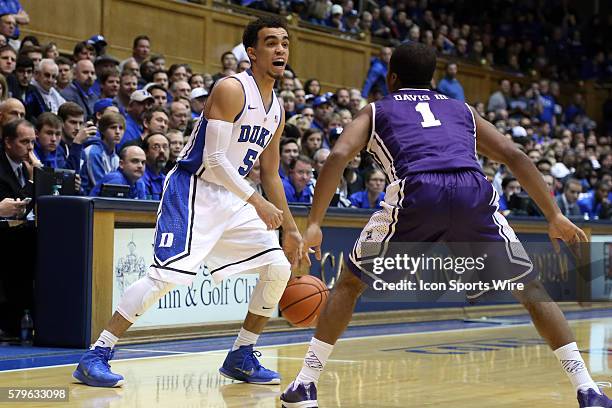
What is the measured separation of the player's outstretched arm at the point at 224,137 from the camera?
20.5 ft

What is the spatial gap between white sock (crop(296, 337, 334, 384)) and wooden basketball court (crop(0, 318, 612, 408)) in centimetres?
49

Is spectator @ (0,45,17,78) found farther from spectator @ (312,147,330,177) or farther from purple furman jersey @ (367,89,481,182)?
purple furman jersey @ (367,89,481,182)

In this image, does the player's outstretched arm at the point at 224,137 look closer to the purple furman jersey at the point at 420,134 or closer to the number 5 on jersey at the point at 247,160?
the number 5 on jersey at the point at 247,160

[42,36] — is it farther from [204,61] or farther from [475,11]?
[475,11]

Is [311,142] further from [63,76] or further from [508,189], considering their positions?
[508,189]

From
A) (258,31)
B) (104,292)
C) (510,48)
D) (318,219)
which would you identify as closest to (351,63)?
(510,48)

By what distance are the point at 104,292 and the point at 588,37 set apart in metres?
23.6

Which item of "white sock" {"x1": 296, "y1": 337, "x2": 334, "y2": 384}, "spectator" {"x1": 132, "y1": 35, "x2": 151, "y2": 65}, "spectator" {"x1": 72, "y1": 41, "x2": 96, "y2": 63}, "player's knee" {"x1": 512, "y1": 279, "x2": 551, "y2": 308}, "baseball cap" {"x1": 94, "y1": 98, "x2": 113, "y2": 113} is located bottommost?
"white sock" {"x1": 296, "y1": 337, "x2": 334, "y2": 384}

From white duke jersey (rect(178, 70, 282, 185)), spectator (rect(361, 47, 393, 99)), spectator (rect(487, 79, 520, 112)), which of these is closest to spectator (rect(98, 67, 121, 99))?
white duke jersey (rect(178, 70, 282, 185))

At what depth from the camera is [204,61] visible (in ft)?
58.5

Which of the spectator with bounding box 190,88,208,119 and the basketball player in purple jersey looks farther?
the spectator with bounding box 190,88,208,119

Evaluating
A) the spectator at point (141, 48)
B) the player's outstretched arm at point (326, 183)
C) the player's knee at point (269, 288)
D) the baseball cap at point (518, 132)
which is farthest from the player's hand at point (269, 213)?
the baseball cap at point (518, 132)

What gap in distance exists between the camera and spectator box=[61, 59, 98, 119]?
12000 mm

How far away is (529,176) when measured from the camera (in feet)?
17.7
